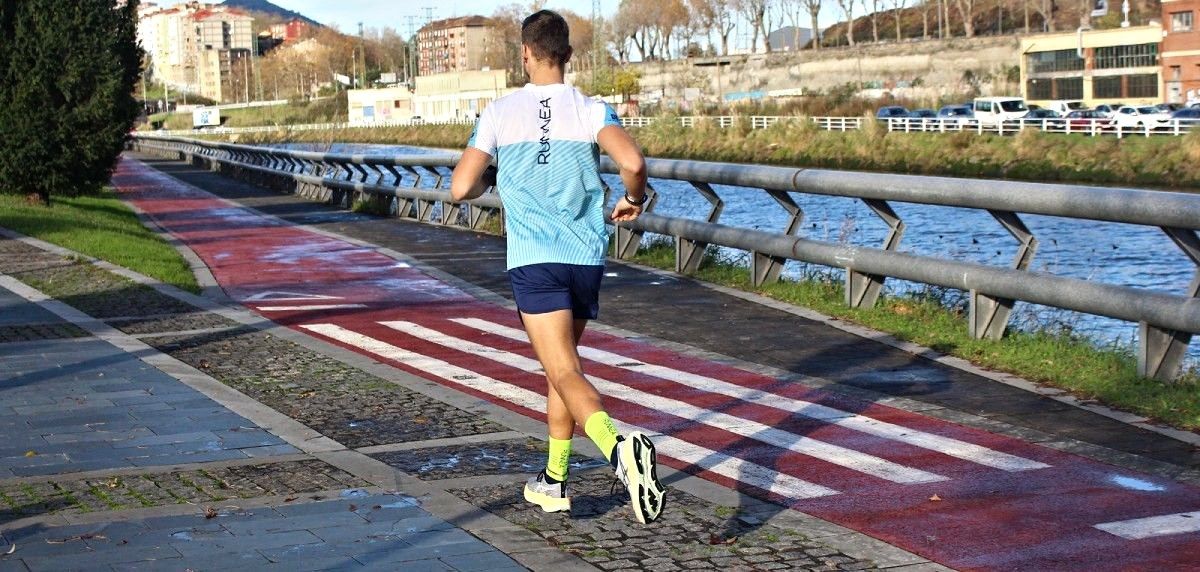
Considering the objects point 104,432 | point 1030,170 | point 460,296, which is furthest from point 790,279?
point 1030,170

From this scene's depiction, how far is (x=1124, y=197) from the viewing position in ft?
26.9

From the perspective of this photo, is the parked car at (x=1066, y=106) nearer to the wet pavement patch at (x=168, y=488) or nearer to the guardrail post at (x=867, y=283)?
the guardrail post at (x=867, y=283)

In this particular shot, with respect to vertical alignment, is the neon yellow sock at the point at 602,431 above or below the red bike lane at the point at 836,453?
above

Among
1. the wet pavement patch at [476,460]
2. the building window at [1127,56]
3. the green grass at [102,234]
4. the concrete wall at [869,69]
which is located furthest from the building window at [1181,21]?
the wet pavement patch at [476,460]

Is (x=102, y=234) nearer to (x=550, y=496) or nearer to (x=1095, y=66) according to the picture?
(x=550, y=496)

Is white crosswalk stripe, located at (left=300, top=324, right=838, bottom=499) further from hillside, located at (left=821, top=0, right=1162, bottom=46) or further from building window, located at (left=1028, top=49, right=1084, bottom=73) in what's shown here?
hillside, located at (left=821, top=0, right=1162, bottom=46)

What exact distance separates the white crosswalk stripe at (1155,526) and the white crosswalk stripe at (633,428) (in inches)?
43.1

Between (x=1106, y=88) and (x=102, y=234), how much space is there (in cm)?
7173

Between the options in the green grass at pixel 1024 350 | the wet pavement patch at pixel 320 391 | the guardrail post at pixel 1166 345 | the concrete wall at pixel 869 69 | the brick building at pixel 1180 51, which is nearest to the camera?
Result: the wet pavement patch at pixel 320 391

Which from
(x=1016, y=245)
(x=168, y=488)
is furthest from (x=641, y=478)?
(x=1016, y=245)

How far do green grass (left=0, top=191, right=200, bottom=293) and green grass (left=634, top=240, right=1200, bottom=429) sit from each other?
220 inches

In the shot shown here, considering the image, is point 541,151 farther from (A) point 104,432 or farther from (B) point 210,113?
(B) point 210,113

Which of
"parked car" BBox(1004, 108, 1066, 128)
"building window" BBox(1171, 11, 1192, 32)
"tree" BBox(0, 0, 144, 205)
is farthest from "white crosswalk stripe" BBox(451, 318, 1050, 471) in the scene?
"building window" BBox(1171, 11, 1192, 32)

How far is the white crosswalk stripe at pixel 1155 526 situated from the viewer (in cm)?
534
